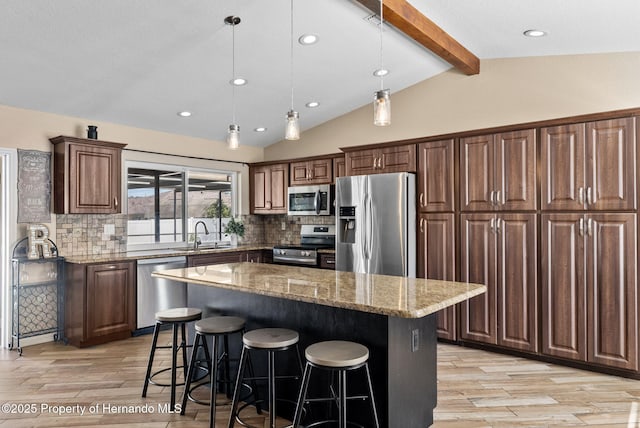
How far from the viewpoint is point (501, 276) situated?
13.1 feet

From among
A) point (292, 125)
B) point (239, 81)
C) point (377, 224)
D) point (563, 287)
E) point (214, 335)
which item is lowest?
point (214, 335)

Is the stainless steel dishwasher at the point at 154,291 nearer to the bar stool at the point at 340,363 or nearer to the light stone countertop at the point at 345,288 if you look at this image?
the light stone countertop at the point at 345,288

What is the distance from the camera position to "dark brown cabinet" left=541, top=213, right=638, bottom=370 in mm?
3371

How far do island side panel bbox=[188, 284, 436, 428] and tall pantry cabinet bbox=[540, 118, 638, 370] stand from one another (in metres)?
1.71

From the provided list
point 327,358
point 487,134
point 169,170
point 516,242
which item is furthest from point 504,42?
point 169,170

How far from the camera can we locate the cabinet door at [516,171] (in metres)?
3.81

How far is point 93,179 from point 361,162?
294cm

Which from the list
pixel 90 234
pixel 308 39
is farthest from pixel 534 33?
pixel 90 234

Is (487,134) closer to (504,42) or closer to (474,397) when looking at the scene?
(504,42)

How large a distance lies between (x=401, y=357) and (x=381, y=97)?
1.43 metres

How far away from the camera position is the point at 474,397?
3.07 meters

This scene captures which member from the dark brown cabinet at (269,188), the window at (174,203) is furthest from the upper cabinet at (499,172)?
the window at (174,203)

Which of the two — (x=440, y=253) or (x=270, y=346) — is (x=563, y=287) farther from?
(x=270, y=346)

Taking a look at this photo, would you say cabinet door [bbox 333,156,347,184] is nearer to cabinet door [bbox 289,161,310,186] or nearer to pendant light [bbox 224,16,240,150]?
cabinet door [bbox 289,161,310,186]
